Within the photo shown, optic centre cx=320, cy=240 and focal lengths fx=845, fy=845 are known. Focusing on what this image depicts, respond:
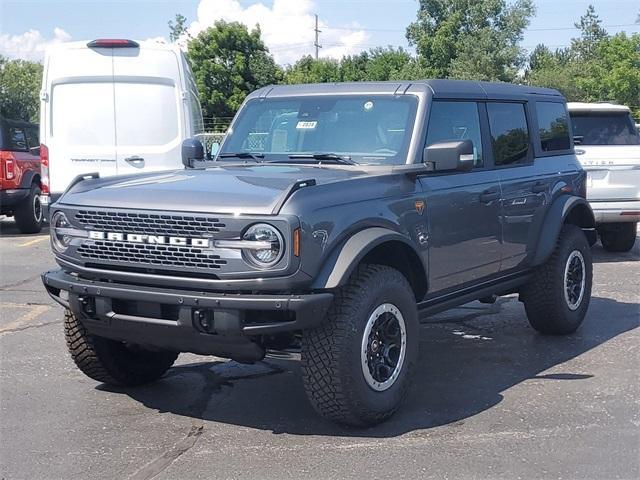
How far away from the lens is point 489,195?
575 centimetres

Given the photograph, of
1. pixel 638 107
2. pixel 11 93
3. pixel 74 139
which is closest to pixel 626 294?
pixel 74 139

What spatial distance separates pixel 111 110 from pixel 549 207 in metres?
5.97

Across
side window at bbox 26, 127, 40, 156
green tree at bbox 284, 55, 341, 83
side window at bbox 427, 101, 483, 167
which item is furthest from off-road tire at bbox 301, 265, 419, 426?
green tree at bbox 284, 55, 341, 83

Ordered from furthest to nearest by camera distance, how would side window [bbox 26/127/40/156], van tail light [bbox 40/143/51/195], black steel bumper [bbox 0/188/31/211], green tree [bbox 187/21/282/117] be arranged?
1. green tree [bbox 187/21/282/117]
2. side window [bbox 26/127/40/156]
3. black steel bumper [bbox 0/188/31/211]
4. van tail light [bbox 40/143/51/195]

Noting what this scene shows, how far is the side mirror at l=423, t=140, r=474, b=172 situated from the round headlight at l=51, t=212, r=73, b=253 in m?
2.15

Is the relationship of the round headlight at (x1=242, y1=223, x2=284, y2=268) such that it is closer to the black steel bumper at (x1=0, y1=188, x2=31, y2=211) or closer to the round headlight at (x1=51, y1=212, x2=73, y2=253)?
the round headlight at (x1=51, y1=212, x2=73, y2=253)

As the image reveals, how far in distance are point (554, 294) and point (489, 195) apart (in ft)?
4.07

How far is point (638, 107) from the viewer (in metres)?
60.1

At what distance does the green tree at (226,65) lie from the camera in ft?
139

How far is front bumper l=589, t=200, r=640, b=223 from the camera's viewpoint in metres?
10.2

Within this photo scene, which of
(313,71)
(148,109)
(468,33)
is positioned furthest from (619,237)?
(468,33)

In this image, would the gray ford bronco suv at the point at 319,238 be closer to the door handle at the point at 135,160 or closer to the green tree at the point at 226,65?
the door handle at the point at 135,160

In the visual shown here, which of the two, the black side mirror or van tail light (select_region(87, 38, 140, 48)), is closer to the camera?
the black side mirror

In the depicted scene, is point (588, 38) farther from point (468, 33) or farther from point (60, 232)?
point (60, 232)
